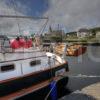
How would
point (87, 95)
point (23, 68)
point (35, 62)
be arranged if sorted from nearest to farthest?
point (87, 95), point (23, 68), point (35, 62)

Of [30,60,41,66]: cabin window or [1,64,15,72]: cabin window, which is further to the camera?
[30,60,41,66]: cabin window

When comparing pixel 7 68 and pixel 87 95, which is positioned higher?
pixel 7 68

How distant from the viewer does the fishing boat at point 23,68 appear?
27.8 feet

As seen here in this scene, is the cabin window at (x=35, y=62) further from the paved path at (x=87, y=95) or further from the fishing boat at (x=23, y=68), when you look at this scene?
the paved path at (x=87, y=95)

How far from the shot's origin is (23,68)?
9.59m

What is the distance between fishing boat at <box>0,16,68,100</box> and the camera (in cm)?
846

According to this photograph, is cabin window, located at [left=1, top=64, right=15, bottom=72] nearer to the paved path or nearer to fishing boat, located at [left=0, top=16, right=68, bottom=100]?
fishing boat, located at [left=0, top=16, right=68, bottom=100]

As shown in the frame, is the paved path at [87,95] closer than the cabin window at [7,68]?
No

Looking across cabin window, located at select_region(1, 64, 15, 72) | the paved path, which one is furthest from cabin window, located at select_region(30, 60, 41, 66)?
the paved path

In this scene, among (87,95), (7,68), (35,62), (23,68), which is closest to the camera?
(7,68)

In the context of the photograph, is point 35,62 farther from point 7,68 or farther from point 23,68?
point 7,68

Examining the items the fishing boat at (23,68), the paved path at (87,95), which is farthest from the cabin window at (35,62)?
the paved path at (87,95)

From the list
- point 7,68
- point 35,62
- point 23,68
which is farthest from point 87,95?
point 7,68

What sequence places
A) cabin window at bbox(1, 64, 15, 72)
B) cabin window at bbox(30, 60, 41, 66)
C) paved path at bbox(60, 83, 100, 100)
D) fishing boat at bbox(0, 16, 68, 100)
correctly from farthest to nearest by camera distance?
cabin window at bbox(30, 60, 41, 66), paved path at bbox(60, 83, 100, 100), cabin window at bbox(1, 64, 15, 72), fishing boat at bbox(0, 16, 68, 100)
